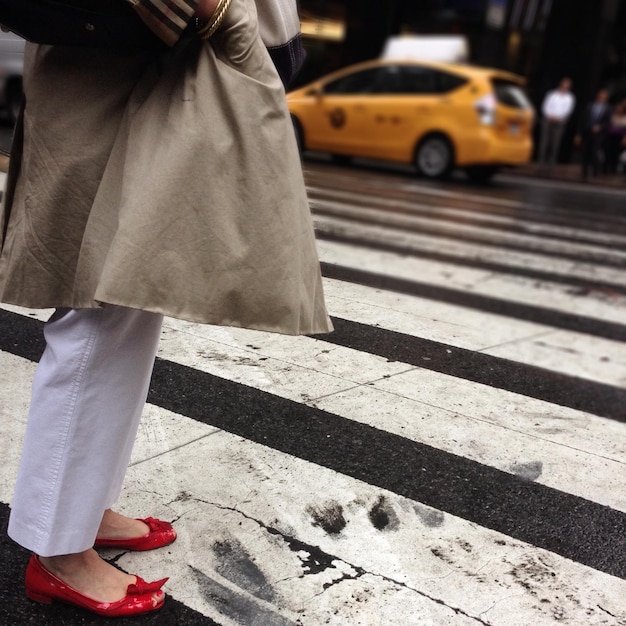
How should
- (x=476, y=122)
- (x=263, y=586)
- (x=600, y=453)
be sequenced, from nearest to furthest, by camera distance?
1. (x=263, y=586)
2. (x=600, y=453)
3. (x=476, y=122)

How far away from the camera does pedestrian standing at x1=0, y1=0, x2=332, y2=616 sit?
160 centimetres

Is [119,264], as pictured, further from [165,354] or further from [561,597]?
[165,354]

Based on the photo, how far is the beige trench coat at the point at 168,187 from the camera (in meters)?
1.60

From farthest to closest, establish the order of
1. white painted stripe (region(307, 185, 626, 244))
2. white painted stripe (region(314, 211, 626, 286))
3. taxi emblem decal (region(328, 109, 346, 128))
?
1. taxi emblem decal (region(328, 109, 346, 128))
2. white painted stripe (region(307, 185, 626, 244))
3. white painted stripe (region(314, 211, 626, 286))

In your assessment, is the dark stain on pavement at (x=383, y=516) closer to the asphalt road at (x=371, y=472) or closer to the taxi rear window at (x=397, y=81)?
the asphalt road at (x=371, y=472)

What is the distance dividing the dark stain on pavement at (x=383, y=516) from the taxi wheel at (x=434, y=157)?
433 inches

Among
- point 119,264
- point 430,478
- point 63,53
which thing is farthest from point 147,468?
point 63,53

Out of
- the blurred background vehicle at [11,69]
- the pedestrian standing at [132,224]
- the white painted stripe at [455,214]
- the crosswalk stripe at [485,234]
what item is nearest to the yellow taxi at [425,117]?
the white painted stripe at [455,214]

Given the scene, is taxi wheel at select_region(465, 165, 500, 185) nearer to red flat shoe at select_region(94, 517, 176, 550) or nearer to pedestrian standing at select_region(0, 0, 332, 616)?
red flat shoe at select_region(94, 517, 176, 550)

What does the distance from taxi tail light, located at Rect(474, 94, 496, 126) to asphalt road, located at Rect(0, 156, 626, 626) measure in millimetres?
8710

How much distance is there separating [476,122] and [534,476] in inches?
420

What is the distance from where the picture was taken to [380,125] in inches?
527

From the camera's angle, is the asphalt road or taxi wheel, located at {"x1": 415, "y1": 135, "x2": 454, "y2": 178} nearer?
the asphalt road

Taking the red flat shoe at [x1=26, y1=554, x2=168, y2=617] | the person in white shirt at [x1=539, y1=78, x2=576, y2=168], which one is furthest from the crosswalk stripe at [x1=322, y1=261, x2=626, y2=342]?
Result: the person in white shirt at [x1=539, y1=78, x2=576, y2=168]
